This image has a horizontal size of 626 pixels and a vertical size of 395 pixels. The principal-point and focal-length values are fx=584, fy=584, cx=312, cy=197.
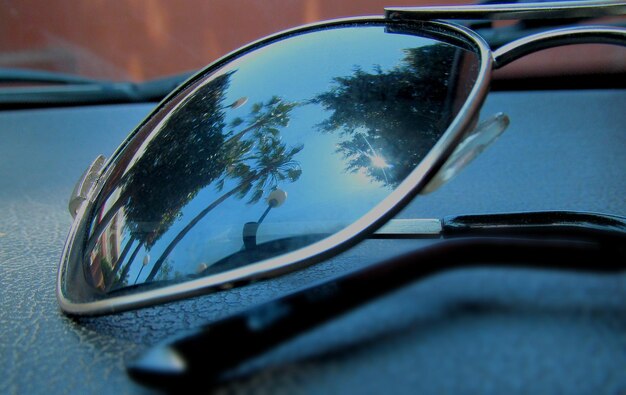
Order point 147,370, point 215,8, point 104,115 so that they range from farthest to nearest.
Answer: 1. point 215,8
2. point 104,115
3. point 147,370

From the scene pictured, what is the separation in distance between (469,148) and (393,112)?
0.26 ft

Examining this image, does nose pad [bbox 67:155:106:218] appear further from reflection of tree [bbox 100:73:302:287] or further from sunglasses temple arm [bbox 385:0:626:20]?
sunglasses temple arm [bbox 385:0:626:20]

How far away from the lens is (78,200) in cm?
44

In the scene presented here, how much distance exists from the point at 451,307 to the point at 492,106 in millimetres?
578

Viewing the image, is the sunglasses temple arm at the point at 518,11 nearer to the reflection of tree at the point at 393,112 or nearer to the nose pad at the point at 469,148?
the reflection of tree at the point at 393,112

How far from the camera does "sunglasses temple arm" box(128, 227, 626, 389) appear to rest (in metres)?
0.23

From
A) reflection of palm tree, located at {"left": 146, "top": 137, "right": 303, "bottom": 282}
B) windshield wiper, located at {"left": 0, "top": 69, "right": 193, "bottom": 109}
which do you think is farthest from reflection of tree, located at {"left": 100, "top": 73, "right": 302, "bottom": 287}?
windshield wiper, located at {"left": 0, "top": 69, "right": 193, "bottom": 109}

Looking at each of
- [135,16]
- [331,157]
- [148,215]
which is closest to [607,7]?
[331,157]

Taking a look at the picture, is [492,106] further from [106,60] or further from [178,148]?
[106,60]

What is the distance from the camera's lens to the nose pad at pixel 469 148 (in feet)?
1.00

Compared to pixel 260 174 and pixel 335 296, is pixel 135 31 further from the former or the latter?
pixel 335 296

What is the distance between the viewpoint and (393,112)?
1.24 feet


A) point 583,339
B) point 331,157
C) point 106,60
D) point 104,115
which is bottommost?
point 583,339

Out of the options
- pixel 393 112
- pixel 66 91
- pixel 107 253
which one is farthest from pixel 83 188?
pixel 66 91
